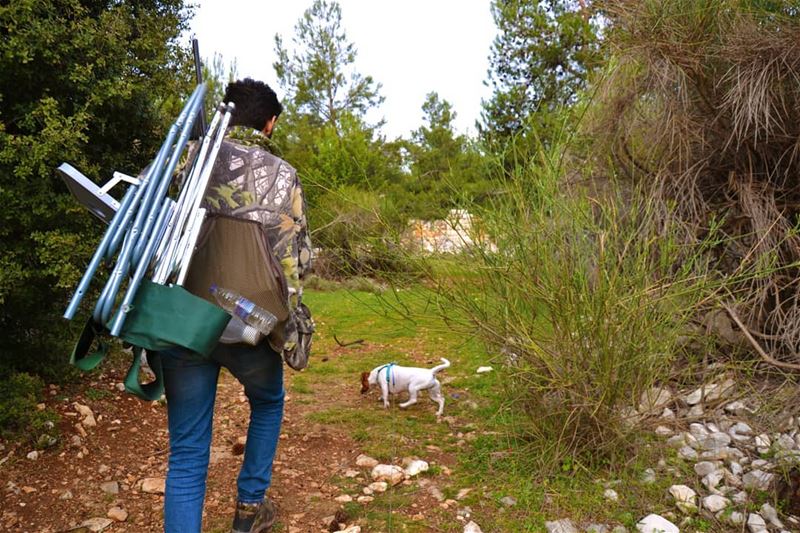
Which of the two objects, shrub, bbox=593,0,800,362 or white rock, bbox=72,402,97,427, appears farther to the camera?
shrub, bbox=593,0,800,362

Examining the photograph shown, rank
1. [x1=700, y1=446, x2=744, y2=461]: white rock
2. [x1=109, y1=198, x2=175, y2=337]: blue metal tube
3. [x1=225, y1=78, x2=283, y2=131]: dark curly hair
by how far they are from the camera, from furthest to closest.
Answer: [x1=700, y1=446, x2=744, y2=461]: white rock < [x1=225, y1=78, x2=283, y2=131]: dark curly hair < [x1=109, y1=198, x2=175, y2=337]: blue metal tube

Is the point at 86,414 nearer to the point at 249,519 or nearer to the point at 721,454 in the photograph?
the point at 249,519

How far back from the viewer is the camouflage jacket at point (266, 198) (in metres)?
2.46

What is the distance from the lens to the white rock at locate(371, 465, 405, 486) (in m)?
3.33

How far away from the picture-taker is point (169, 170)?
2.27 m

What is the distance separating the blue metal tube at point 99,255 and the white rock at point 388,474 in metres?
1.79

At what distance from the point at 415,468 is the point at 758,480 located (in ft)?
5.26

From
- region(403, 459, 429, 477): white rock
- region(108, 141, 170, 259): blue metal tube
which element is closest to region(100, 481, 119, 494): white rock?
region(403, 459, 429, 477): white rock

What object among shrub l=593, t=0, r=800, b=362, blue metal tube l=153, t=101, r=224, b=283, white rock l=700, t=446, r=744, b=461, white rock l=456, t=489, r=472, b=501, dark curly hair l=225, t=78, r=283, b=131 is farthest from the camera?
shrub l=593, t=0, r=800, b=362

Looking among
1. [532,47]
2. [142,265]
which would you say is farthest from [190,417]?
[532,47]

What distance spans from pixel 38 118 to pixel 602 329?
9.39ft

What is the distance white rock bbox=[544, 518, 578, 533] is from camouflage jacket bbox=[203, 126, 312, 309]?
1.43 m

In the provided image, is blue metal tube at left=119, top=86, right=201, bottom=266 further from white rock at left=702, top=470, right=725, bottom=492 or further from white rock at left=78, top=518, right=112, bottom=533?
white rock at left=702, top=470, right=725, bottom=492

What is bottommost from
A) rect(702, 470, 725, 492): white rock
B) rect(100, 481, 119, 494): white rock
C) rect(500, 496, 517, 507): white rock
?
rect(702, 470, 725, 492): white rock
